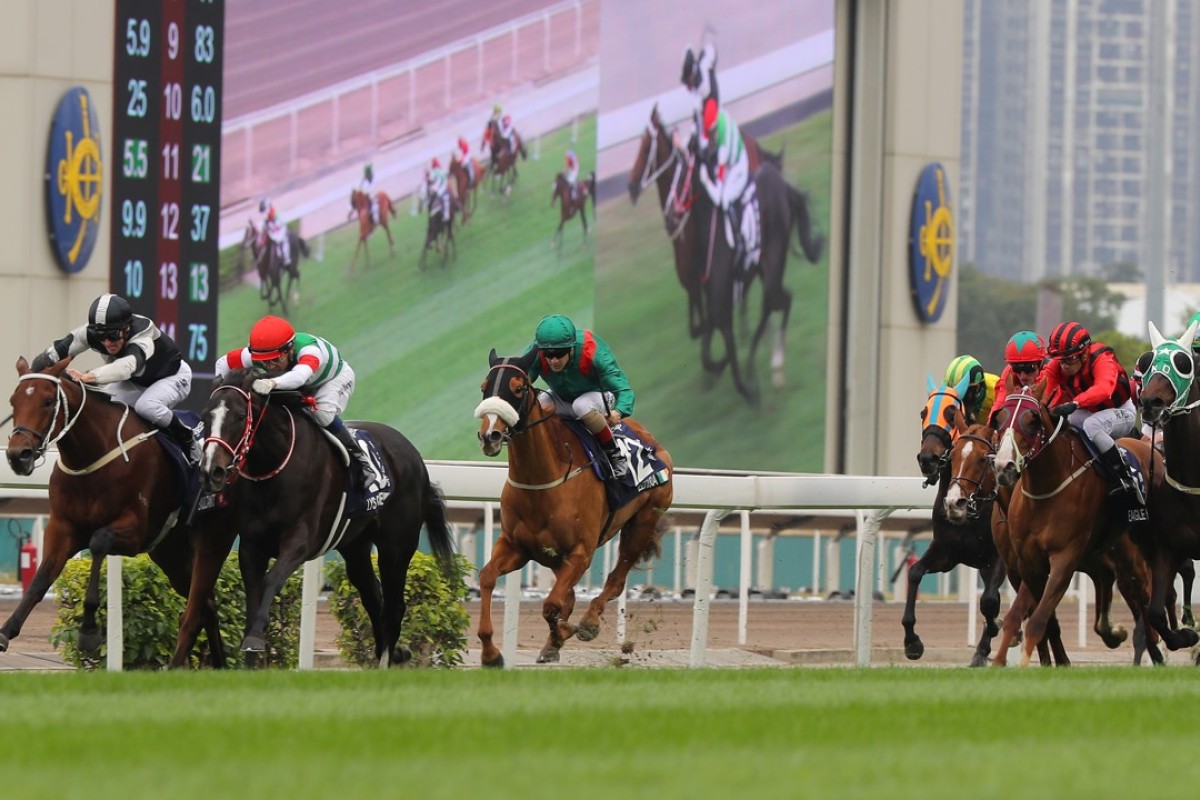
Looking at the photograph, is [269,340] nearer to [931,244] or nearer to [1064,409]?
[1064,409]

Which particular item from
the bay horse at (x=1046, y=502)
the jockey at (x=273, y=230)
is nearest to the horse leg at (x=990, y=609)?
the bay horse at (x=1046, y=502)

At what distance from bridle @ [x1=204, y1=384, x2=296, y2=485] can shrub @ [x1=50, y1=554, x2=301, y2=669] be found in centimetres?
98

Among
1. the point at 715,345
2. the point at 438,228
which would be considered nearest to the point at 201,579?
the point at 438,228

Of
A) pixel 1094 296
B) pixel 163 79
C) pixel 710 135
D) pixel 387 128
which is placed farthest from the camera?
pixel 1094 296

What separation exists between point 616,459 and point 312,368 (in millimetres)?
1582

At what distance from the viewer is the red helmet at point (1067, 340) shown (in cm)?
1080

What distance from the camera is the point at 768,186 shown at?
22.0 meters

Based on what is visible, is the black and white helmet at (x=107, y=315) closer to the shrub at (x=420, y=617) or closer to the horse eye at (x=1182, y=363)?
the shrub at (x=420, y=617)

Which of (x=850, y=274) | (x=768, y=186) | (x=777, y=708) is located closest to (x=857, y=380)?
(x=850, y=274)

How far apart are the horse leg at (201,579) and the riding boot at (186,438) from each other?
340 millimetres

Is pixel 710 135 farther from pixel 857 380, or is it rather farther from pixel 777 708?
pixel 777 708

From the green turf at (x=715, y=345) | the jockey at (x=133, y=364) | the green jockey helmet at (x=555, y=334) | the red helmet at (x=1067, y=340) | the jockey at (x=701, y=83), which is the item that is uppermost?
the jockey at (x=701, y=83)

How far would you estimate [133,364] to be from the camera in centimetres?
956

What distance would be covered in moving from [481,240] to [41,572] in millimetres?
10926
